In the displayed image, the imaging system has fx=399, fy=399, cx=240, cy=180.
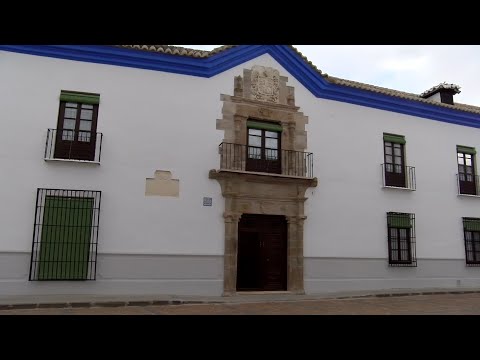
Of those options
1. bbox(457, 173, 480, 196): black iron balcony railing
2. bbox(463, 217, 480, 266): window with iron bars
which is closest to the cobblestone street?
bbox(463, 217, 480, 266): window with iron bars

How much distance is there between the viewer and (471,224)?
1141cm

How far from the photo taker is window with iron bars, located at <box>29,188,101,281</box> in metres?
7.52

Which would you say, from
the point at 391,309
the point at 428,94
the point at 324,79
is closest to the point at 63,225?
the point at 391,309

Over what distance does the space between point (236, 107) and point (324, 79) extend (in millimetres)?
2559

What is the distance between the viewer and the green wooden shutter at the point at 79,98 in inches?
321

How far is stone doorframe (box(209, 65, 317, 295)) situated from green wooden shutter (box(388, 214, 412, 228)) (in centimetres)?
245

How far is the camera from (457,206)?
11.4 meters

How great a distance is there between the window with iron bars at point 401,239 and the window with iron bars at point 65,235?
283 inches

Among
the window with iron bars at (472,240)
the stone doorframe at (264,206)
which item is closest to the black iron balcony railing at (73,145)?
the stone doorframe at (264,206)

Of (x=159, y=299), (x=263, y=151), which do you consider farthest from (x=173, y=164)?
(x=159, y=299)

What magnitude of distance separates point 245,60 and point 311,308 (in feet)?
19.0

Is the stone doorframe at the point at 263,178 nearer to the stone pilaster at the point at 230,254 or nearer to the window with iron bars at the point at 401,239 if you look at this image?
the stone pilaster at the point at 230,254

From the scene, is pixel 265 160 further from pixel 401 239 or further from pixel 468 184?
pixel 468 184
